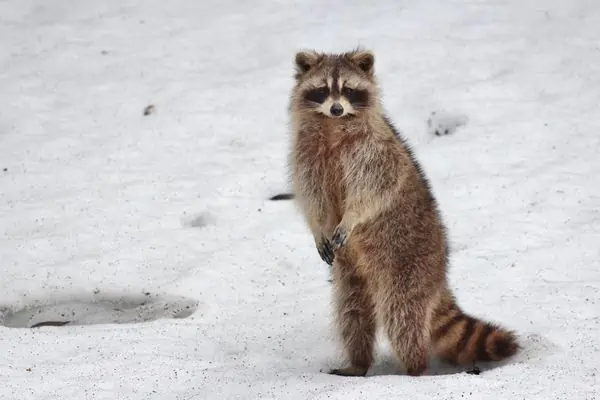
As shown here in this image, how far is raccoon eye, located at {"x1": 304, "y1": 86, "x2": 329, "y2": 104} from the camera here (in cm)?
521

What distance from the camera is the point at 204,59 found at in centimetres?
893

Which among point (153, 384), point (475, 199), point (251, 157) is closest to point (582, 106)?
point (475, 199)

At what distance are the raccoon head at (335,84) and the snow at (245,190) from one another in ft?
2.71

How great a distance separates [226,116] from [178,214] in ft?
4.82

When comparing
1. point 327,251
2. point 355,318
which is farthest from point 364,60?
point 355,318

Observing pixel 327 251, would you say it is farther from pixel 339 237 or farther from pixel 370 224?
pixel 370 224

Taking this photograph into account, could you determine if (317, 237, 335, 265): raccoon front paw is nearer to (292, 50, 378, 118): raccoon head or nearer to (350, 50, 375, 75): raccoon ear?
(292, 50, 378, 118): raccoon head

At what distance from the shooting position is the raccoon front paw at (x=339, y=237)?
508 centimetres

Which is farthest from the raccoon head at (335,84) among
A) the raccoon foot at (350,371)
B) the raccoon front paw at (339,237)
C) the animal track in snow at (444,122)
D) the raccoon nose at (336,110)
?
the animal track in snow at (444,122)

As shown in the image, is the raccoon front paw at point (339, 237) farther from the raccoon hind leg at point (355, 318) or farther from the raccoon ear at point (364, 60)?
the raccoon ear at point (364, 60)

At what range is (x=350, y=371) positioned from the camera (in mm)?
5246

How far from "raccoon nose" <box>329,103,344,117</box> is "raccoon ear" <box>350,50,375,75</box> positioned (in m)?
0.45

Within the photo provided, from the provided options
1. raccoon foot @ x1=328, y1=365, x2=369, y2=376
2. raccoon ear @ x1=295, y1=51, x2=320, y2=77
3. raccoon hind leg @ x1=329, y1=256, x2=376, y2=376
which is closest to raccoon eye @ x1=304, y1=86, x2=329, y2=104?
raccoon ear @ x1=295, y1=51, x2=320, y2=77

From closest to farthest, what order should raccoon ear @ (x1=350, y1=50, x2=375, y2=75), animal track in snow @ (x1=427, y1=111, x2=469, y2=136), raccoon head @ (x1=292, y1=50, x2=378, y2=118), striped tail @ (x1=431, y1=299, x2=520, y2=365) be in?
striped tail @ (x1=431, y1=299, x2=520, y2=365) → raccoon head @ (x1=292, y1=50, x2=378, y2=118) → raccoon ear @ (x1=350, y1=50, x2=375, y2=75) → animal track in snow @ (x1=427, y1=111, x2=469, y2=136)
